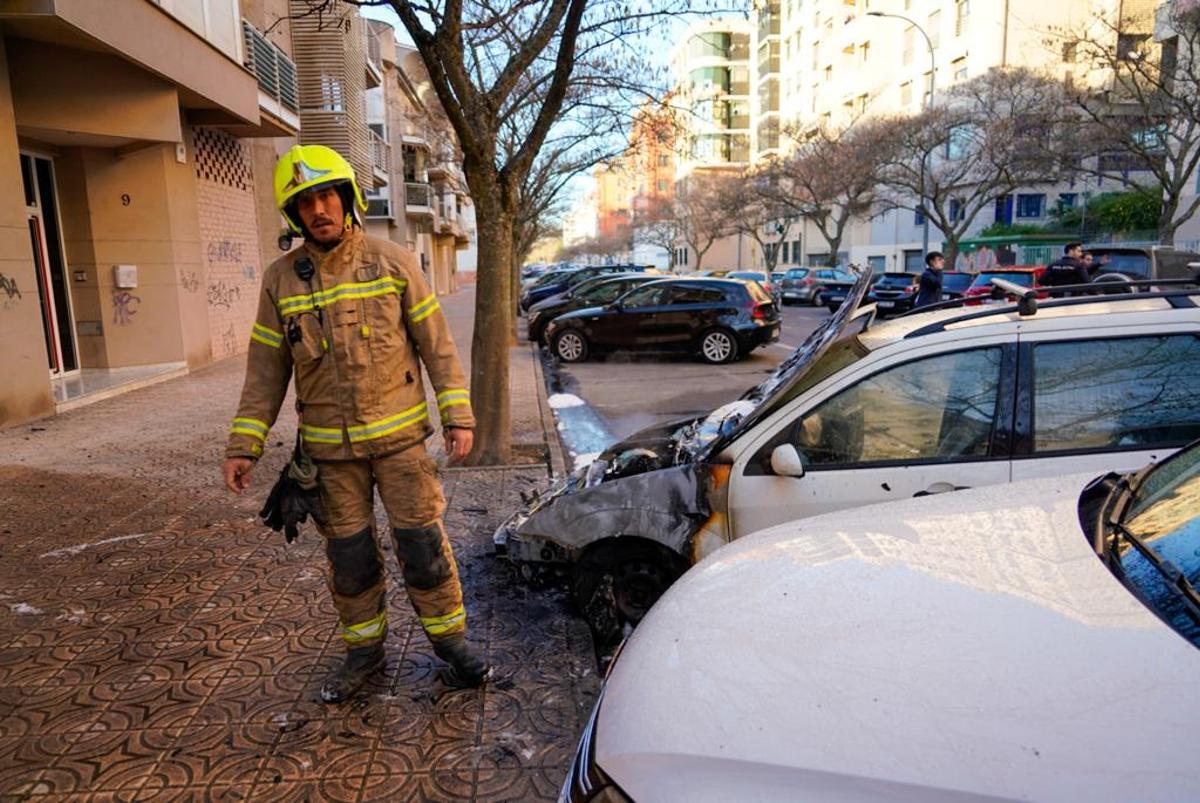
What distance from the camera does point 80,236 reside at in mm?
12211

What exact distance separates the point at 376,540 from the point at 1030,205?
46.0m

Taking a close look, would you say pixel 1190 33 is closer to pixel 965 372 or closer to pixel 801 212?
pixel 801 212

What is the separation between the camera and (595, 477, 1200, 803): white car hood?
1311mm

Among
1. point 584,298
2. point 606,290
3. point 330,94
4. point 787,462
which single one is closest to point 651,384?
point 606,290

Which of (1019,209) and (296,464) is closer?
(296,464)

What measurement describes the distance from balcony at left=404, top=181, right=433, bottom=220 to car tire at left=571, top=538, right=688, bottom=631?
131ft

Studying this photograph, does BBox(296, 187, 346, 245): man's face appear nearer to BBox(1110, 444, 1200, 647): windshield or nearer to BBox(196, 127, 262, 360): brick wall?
BBox(1110, 444, 1200, 647): windshield

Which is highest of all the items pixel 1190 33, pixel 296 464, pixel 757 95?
pixel 757 95

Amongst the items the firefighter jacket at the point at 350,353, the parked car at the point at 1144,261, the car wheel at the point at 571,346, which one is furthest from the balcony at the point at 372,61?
the firefighter jacket at the point at 350,353

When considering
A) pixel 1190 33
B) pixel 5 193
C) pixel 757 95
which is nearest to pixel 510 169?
pixel 5 193

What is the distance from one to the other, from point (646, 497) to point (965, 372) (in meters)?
1.43

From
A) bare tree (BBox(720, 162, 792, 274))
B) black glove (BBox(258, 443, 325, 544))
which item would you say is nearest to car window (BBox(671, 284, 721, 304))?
black glove (BBox(258, 443, 325, 544))

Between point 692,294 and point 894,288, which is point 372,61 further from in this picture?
point 692,294

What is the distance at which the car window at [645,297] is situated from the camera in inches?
596
